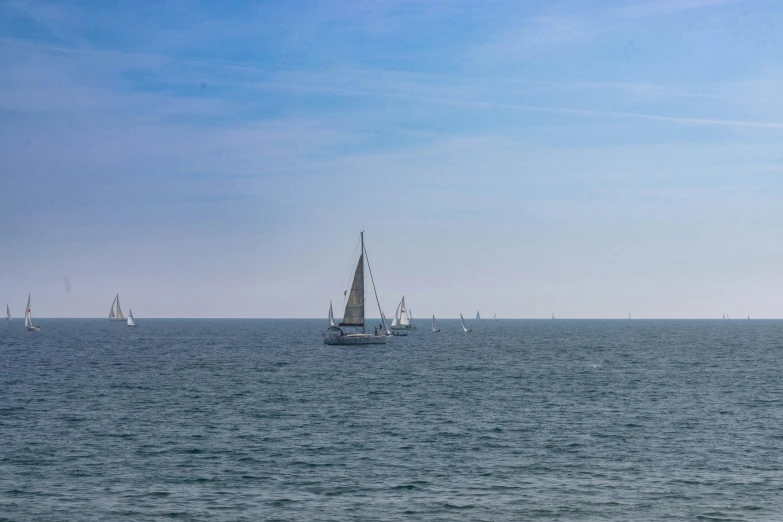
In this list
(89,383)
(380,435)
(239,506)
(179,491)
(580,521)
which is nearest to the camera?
(580,521)

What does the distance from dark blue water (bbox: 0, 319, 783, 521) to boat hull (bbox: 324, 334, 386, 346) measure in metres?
55.2

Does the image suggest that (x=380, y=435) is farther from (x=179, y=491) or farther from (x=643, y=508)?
(x=643, y=508)

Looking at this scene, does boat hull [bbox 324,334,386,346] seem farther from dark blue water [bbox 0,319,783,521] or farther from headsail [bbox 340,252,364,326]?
dark blue water [bbox 0,319,783,521]

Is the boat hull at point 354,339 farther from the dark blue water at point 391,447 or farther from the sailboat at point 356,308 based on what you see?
the dark blue water at point 391,447

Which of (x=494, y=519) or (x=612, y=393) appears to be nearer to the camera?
(x=494, y=519)

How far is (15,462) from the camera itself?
45094 mm

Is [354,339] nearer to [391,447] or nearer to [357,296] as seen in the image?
[357,296]

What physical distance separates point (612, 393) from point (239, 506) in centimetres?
5096

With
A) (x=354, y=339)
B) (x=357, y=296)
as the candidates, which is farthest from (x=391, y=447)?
(x=354, y=339)

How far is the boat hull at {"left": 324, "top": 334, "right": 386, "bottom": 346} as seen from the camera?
15362 centimetres

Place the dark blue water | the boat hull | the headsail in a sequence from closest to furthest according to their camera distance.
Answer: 1. the dark blue water
2. the headsail
3. the boat hull

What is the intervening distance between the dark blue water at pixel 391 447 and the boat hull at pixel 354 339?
55228mm

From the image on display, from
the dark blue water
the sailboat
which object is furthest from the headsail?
the dark blue water

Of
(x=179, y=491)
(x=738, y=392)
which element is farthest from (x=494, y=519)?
(x=738, y=392)
